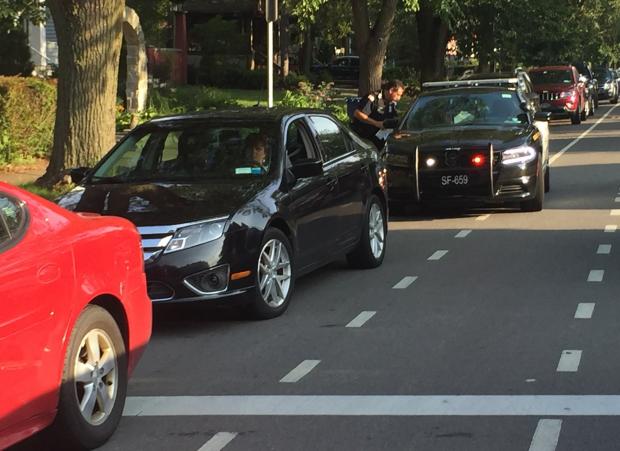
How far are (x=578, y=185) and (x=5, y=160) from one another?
373 inches

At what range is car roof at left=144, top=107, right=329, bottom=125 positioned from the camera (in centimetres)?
957

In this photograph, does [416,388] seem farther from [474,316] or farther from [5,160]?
[5,160]

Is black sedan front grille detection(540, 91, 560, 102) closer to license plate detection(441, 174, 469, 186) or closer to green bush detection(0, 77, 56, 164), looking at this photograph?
green bush detection(0, 77, 56, 164)

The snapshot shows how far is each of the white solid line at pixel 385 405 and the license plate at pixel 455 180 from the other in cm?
798

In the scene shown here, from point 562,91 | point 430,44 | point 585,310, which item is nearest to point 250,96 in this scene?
point 430,44

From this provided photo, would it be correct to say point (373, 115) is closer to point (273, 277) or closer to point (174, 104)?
point (273, 277)

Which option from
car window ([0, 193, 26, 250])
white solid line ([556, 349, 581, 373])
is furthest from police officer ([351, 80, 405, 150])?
car window ([0, 193, 26, 250])

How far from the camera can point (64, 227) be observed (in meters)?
5.38

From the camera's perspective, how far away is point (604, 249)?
11.4m

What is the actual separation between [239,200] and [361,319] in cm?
127

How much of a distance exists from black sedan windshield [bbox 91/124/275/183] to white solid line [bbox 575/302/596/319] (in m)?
2.67

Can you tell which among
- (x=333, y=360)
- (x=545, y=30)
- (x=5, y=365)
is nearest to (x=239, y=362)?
(x=333, y=360)

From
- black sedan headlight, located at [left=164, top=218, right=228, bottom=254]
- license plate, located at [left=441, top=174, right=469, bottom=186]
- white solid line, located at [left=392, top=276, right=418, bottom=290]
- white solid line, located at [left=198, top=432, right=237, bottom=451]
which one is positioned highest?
black sedan headlight, located at [left=164, top=218, right=228, bottom=254]

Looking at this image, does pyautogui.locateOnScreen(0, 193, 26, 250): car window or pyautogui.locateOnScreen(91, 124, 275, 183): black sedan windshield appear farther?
pyautogui.locateOnScreen(91, 124, 275, 183): black sedan windshield
